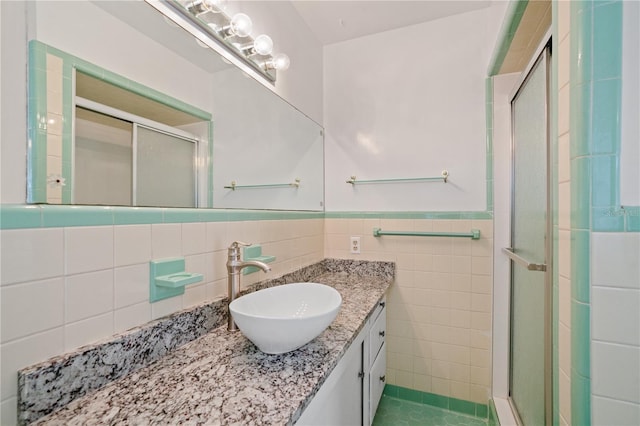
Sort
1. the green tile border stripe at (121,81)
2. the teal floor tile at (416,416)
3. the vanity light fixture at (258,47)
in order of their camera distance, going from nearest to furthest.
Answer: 1. the green tile border stripe at (121,81)
2. the vanity light fixture at (258,47)
3. the teal floor tile at (416,416)

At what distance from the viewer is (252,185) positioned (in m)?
1.36

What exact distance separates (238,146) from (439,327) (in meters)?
1.60

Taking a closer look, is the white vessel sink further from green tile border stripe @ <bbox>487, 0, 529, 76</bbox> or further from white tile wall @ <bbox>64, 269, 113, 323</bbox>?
green tile border stripe @ <bbox>487, 0, 529, 76</bbox>

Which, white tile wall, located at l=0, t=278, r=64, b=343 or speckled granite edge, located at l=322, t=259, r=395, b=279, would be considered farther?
speckled granite edge, located at l=322, t=259, r=395, b=279

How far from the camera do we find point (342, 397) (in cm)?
102

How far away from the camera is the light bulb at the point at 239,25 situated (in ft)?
3.78

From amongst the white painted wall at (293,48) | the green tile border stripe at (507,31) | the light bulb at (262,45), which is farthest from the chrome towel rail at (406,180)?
the light bulb at (262,45)

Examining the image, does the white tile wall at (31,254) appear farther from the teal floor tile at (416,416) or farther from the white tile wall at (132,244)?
the teal floor tile at (416,416)

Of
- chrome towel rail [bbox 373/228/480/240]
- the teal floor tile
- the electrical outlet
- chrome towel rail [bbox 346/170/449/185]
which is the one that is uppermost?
chrome towel rail [bbox 346/170/449/185]

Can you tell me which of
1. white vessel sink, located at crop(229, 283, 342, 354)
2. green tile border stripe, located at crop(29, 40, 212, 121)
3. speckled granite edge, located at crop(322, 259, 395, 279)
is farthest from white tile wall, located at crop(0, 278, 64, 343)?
speckled granite edge, located at crop(322, 259, 395, 279)

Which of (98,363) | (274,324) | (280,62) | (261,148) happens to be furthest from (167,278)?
(280,62)

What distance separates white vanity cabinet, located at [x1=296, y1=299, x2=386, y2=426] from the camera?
32.2 inches

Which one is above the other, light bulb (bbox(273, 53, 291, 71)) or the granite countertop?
light bulb (bbox(273, 53, 291, 71))

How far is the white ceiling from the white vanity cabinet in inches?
69.2
